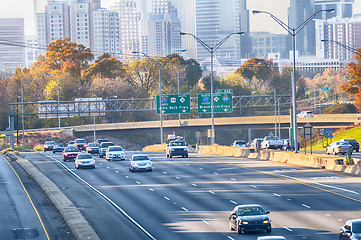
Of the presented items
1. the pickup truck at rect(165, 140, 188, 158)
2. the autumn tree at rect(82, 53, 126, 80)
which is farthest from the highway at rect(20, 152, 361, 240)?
the autumn tree at rect(82, 53, 126, 80)

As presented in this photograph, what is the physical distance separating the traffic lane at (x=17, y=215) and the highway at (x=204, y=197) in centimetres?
265

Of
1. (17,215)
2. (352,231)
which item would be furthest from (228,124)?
(352,231)

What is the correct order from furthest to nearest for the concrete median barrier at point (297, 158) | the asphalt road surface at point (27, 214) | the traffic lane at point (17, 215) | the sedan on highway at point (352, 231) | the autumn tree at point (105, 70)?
the autumn tree at point (105, 70) < the concrete median barrier at point (297, 158) < the traffic lane at point (17, 215) < the asphalt road surface at point (27, 214) < the sedan on highway at point (352, 231)

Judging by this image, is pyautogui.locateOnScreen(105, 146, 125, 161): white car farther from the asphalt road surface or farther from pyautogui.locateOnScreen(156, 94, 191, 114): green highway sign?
pyautogui.locateOnScreen(156, 94, 191, 114): green highway sign

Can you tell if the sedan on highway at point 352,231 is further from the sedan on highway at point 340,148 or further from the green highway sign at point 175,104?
the green highway sign at point 175,104

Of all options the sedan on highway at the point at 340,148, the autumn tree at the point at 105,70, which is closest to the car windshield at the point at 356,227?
the sedan on highway at the point at 340,148

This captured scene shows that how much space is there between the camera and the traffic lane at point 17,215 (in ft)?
110

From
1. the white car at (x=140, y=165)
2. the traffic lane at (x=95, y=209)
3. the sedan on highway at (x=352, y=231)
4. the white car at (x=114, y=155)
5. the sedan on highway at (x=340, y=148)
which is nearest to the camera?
the sedan on highway at (x=352, y=231)

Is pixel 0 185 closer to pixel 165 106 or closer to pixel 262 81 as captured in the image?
pixel 165 106

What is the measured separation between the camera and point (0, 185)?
52281 millimetres

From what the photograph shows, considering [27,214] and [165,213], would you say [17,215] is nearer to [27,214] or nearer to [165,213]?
[27,214]

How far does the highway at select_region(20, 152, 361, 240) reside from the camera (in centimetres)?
3225

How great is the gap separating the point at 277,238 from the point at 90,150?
5917cm

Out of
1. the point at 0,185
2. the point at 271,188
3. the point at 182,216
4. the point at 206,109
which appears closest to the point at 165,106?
the point at 206,109
